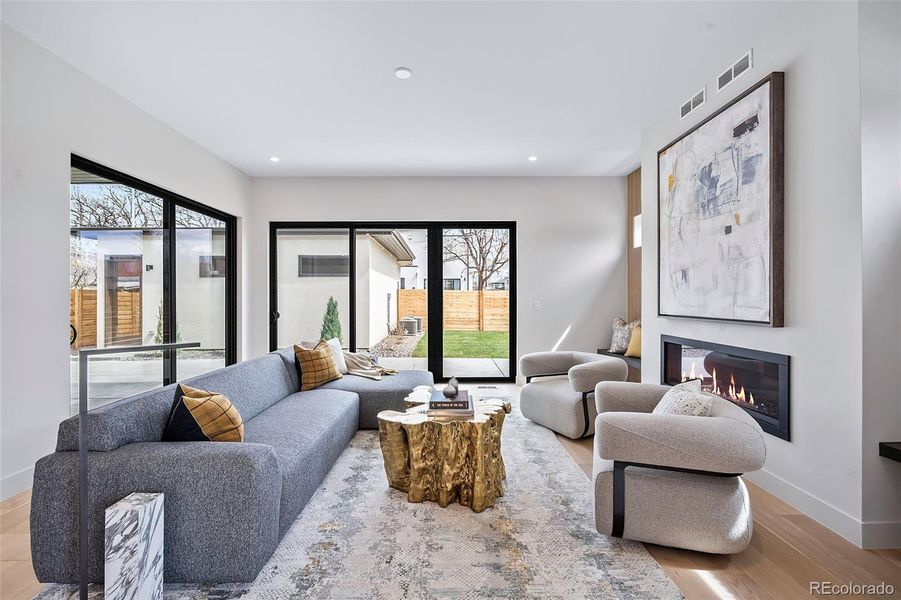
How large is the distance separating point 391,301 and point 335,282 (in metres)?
0.79

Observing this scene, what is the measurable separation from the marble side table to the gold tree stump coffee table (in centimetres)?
123

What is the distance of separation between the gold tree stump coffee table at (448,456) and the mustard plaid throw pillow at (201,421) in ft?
2.71

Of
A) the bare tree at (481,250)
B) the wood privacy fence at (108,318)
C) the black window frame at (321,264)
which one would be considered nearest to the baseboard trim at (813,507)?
the bare tree at (481,250)

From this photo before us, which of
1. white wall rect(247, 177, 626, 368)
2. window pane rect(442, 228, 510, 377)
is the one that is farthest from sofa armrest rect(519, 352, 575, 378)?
window pane rect(442, 228, 510, 377)

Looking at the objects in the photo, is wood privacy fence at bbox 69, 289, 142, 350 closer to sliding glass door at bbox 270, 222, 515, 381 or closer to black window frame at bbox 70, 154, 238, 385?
black window frame at bbox 70, 154, 238, 385

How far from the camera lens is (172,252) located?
14.7 feet

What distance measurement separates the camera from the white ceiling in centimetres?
253

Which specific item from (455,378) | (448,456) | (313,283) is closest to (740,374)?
(455,378)

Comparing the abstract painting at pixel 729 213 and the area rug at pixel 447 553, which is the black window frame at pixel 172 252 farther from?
the abstract painting at pixel 729 213

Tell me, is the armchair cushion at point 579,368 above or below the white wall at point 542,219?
A: below

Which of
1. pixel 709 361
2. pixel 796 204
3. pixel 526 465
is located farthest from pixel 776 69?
pixel 526 465

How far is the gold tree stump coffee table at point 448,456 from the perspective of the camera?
2.52 meters

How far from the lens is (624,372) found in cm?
379

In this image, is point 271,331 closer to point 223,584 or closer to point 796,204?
point 223,584
